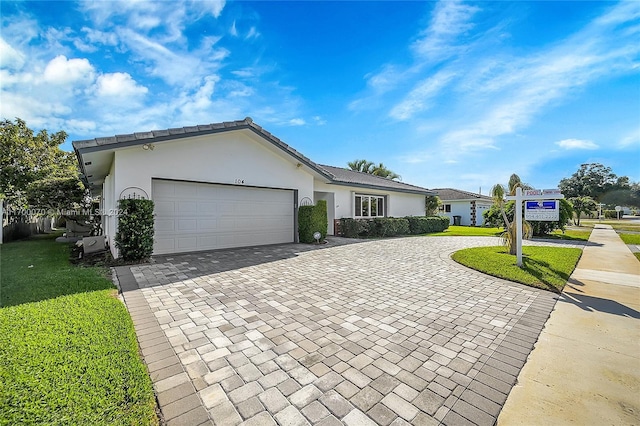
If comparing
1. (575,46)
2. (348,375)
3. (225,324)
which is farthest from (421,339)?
(575,46)

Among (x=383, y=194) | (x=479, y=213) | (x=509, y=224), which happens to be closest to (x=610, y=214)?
(x=479, y=213)

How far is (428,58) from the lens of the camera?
995cm

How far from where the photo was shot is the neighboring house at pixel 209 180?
8.19 meters

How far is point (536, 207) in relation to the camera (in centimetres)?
804

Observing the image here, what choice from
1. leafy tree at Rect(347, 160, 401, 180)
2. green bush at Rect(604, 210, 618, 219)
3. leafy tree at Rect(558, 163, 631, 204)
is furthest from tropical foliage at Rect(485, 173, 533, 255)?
leafy tree at Rect(558, 163, 631, 204)

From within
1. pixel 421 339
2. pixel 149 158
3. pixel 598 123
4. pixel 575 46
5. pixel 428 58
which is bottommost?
pixel 421 339

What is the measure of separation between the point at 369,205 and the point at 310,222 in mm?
7123

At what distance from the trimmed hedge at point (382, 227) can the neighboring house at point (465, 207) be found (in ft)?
33.0

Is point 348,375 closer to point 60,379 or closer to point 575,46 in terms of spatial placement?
point 60,379

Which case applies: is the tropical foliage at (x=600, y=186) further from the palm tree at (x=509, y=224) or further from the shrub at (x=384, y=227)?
the palm tree at (x=509, y=224)

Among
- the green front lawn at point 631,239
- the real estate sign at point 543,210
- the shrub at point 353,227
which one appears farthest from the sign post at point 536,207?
the green front lawn at point 631,239

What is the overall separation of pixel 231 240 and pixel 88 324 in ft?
22.9

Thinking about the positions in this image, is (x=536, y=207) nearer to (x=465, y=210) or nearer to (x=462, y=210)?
(x=465, y=210)

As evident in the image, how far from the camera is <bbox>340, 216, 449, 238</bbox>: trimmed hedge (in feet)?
51.0
